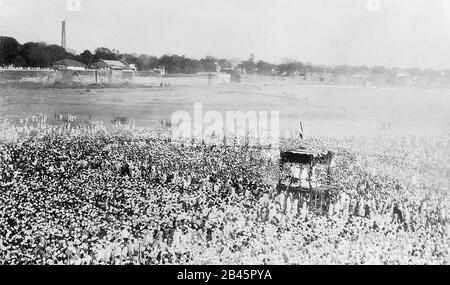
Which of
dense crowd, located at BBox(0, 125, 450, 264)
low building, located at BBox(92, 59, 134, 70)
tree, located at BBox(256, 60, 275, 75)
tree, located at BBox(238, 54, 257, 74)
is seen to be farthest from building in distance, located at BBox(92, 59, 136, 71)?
tree, located at BBox(256, 60, 275, 75)

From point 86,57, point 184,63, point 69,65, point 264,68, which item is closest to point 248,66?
point 264,68

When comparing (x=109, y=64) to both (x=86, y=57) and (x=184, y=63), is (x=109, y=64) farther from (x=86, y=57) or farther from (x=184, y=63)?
(x=184, y=63)

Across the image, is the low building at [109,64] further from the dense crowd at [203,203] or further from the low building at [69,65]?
the dense crowd at [203,203]

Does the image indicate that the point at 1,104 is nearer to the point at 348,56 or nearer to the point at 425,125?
the point at 348,56

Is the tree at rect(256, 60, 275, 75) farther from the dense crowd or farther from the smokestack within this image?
the smokestack

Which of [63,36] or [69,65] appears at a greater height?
[63,36]

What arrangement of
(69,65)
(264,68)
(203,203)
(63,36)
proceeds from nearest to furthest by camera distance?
(203,203)
(63,36)
(69,65)
(264,68)
